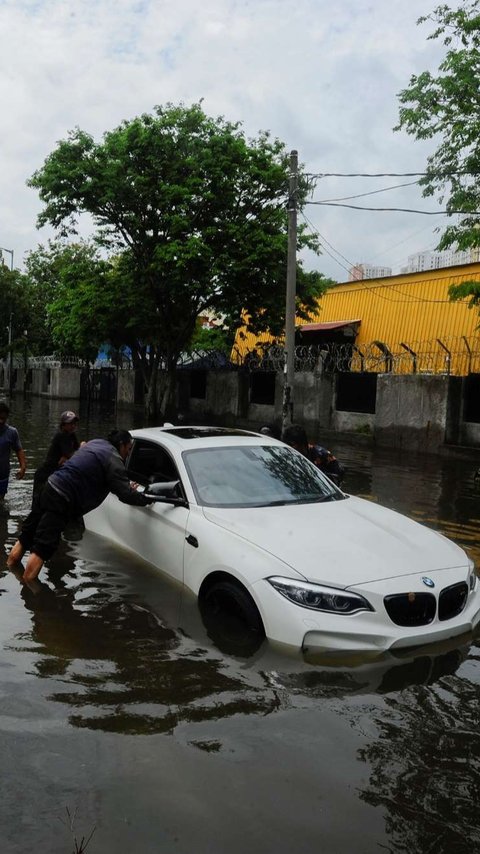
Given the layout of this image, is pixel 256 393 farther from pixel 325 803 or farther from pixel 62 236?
pixel 325 803

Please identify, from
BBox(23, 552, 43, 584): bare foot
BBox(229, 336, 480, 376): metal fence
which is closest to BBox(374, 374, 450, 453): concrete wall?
BBox(229, 336, 480, 376): metal fence

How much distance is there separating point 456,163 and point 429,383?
560 centimetres

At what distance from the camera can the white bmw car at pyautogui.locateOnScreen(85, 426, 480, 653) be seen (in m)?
4.04

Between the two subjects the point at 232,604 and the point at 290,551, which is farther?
the point at 232,604

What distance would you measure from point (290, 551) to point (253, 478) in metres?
1.26

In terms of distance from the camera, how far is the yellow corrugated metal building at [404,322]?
66.3 feet

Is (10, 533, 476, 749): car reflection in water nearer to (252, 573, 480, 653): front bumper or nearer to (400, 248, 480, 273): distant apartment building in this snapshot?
(252, 573, 480, 653): front bumper

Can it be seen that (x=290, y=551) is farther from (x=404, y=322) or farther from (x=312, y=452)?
(x=404, y=322)

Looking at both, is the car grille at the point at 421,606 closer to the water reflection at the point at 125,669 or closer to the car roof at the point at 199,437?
the water reflection at the point at 125,669

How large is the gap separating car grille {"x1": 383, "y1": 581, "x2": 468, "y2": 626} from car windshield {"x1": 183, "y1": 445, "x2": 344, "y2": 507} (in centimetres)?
134

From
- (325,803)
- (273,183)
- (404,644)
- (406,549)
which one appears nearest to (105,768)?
(325,803)

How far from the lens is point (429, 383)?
734 inches

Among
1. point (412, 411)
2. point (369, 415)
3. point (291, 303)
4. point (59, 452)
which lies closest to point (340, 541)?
point (59, 452)

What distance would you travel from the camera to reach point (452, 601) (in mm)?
4332
